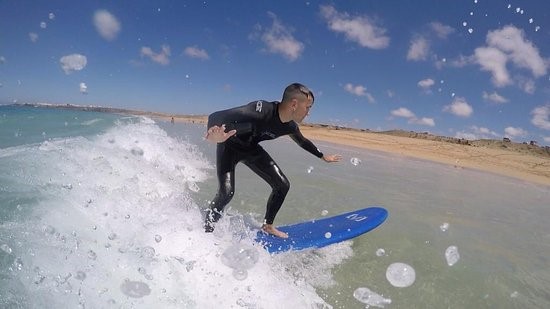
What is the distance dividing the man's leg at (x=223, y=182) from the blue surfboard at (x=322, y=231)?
0.56m

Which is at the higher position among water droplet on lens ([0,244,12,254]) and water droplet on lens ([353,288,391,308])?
water droplet on lens ([0,244,12,254])

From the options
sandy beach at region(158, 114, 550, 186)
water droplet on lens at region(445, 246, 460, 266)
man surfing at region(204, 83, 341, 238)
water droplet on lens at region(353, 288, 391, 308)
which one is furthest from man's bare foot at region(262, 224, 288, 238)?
sandy beach at region(158, 114, 550, 186)

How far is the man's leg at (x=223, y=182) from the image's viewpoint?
4234mm

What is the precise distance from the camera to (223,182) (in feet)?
14.2

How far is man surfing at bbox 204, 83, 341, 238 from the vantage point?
3.96 metres

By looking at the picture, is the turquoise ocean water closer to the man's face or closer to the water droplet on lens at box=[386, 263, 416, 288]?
the water droplet on lens at box=[386, 263, 416, 288]

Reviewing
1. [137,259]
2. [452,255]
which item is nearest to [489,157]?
[452,255]

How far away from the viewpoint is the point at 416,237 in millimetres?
5973

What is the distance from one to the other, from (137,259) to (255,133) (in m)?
1.75

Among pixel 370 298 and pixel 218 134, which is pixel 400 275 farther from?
pixel 218 134

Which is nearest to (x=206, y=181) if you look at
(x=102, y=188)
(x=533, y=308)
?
(x=102, y=188)

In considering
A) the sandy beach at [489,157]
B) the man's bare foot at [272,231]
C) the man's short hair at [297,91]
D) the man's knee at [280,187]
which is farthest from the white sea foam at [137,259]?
the sandy beach at [489,157]

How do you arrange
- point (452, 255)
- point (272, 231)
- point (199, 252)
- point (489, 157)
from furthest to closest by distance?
point (489, 157) < point (452, 255) < point (272, 231) < point (199, 252)

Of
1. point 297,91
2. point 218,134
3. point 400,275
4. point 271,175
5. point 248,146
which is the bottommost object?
point 400,275
